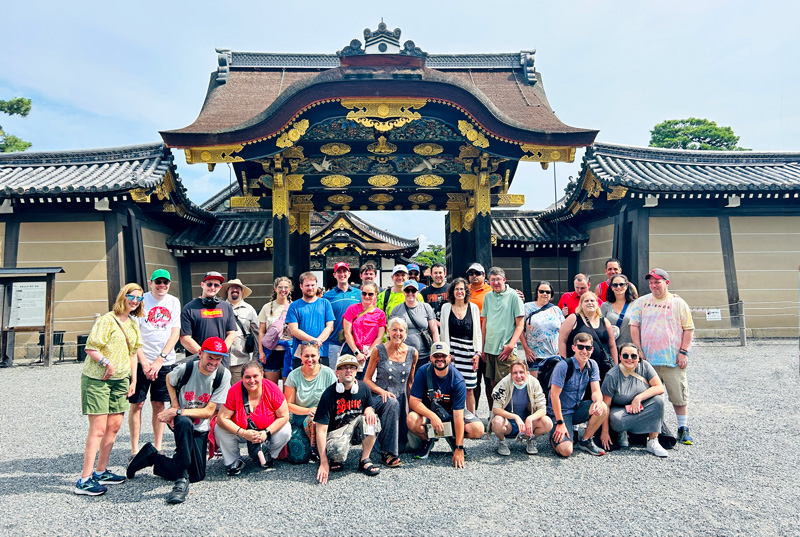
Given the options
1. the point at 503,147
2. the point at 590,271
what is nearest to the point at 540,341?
the point at 503,147

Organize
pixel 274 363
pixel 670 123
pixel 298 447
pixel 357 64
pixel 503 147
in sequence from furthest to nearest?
1. pixel 670 123
2. pixel 503 147
3. pixel 357 64
4. pixel 274 363
5. pixel 298 447

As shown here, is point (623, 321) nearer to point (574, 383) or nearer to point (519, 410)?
point (574, 383)

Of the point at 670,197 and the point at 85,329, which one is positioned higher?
the point at 670,197

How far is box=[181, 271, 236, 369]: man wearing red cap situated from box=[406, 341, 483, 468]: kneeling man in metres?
1.73

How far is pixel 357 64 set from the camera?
24.8 ft

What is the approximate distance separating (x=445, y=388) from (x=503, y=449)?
0.73 meters

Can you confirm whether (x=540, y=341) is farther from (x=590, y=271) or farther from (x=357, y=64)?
(x=590, y=271)

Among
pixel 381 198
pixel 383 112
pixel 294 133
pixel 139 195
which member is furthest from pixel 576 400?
pixel 139 195

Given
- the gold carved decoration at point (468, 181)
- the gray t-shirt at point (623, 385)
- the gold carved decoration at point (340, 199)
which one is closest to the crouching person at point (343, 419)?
the gray t-shirt at point (623, 385)

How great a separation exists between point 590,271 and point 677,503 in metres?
9.97

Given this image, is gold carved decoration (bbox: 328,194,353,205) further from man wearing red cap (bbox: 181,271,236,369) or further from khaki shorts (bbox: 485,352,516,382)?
khaki shorts (bbox: 485,352,516,382)

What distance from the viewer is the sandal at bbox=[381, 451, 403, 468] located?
371 cm

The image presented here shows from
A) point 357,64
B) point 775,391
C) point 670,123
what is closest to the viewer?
point 775,391

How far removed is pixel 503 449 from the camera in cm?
396
